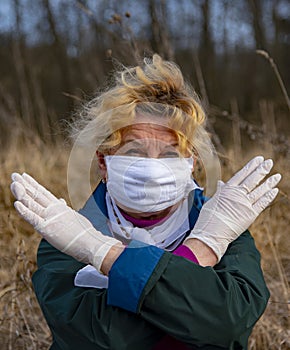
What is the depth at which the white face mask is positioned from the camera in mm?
1206

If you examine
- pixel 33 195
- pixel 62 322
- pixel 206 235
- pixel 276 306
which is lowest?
pixel 276 306

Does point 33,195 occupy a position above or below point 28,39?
above

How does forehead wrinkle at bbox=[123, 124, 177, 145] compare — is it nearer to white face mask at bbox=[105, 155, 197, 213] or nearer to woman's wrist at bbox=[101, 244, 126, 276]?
white face mask at bbox=[105, 155, 197, 213]

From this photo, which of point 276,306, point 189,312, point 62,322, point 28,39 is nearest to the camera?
point 189,312

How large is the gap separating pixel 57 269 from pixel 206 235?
350 mm

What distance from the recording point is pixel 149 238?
121 centimetres

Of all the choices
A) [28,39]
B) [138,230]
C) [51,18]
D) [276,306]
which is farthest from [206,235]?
[28,39]

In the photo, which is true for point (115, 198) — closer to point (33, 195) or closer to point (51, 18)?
point (33, 195)

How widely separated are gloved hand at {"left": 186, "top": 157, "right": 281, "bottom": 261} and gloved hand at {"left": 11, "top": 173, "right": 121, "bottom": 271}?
200mm

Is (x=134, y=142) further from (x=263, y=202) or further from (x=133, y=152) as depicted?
(x=263, y=202)

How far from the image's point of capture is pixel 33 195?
1153 mm

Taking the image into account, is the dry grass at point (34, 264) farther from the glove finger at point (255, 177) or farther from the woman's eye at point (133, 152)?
the woman's eye at point (133, 152)

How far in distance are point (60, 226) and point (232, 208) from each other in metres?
0.36

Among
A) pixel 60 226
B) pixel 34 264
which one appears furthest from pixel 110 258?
pixel 34 264
